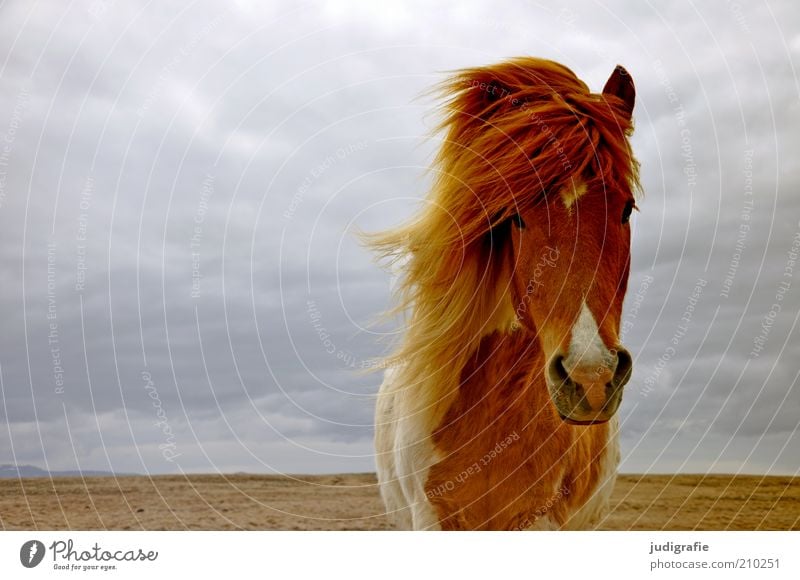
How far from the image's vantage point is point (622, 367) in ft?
8.61

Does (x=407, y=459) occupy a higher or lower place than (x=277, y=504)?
higher

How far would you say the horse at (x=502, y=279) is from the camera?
9.48ft

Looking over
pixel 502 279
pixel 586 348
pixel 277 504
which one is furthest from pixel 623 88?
pixel 277 504

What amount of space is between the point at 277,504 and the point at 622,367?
4868mm

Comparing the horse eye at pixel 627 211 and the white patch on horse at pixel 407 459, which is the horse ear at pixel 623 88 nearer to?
the horse eye at pixel 627 211

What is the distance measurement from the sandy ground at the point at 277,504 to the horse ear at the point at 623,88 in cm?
346

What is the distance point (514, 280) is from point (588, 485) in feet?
3.95

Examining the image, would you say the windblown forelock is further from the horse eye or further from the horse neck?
the horse neck

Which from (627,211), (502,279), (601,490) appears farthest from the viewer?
(601,490)

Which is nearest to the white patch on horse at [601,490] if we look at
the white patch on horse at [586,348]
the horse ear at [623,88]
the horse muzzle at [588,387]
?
the horse muzzle at [588,387]

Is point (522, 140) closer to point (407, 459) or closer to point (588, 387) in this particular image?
point (588, 387)
